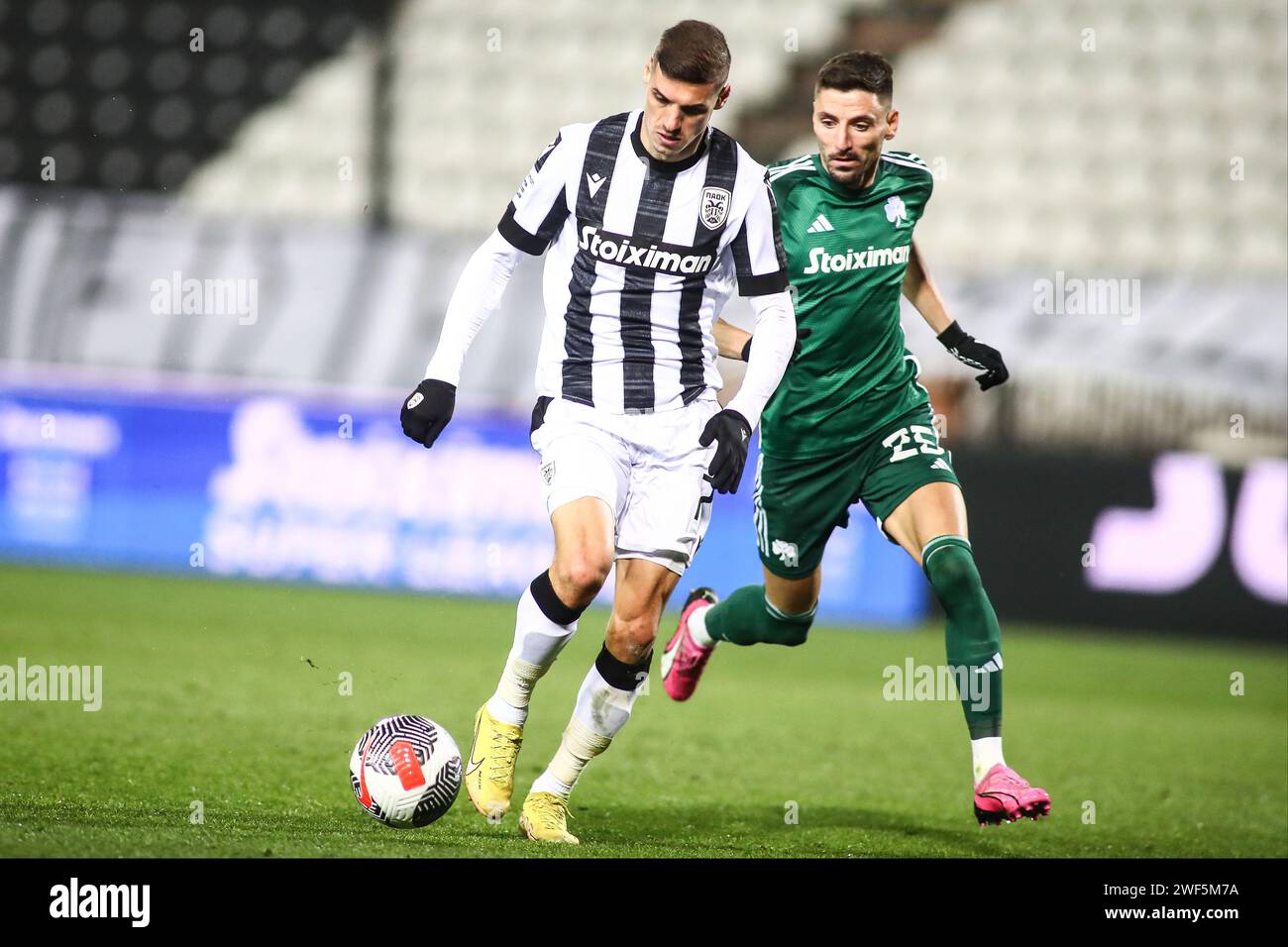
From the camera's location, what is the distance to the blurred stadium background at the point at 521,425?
609 centimetres

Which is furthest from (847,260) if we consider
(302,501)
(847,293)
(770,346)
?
(302,501)

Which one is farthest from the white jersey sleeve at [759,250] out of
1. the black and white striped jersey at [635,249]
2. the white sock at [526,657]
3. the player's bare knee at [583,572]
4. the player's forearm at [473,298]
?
the white sock at [526,657]

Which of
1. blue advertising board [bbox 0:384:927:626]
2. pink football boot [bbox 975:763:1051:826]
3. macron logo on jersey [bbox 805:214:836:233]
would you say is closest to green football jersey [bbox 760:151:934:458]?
macron logo on jersey [bbox 805:214:836:233]

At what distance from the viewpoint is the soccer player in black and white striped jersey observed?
4.55 metres

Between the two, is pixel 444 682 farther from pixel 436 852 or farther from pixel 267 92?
pixel 267 92

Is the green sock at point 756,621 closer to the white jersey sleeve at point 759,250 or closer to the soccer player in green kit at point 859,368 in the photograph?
the soccer player in green kit at point 859,368

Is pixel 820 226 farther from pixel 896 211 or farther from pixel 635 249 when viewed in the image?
pixel 635 249

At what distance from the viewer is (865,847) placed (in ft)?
15.8

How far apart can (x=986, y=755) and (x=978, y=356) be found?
1468mm

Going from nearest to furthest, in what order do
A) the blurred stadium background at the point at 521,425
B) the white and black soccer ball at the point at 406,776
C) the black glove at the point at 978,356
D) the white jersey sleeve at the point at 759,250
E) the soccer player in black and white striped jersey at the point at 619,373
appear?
1. the white and black soccer ball at the point at 406,776
2. the soccer player in black and white striped jersey at the point at 619,373
3. the white jersey sleeve at the point at 759,250
4. the black glove at the point at 978,356
5. the blurred stadium background at the point at 521,425

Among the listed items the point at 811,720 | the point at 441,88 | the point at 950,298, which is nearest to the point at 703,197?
the point at 811,720

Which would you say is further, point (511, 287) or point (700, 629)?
point (511, 287)

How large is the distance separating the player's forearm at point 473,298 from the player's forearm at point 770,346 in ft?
2.50

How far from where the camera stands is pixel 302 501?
11.3 meters
